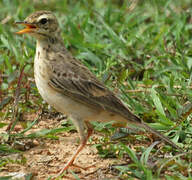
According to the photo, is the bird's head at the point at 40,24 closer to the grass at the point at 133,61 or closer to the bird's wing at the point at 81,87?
the bird's wing at the point at 81,87

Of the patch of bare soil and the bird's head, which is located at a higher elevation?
the bird's head

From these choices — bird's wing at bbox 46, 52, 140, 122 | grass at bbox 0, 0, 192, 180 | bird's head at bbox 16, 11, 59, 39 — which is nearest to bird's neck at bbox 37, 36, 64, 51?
bird's head at bbox 16, 11, 59, 39

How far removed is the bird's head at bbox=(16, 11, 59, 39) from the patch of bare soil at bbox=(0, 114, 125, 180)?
1.24m

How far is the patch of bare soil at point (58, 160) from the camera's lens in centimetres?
471

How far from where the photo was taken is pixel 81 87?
4969 mm

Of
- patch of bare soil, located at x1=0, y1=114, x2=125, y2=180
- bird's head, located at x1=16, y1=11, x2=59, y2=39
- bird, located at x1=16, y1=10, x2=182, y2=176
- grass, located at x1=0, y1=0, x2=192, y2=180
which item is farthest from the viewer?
bird's head, located at x1=16, y1=11, x2=59, y2=39

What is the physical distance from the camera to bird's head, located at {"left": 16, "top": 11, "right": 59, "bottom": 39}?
5.23m

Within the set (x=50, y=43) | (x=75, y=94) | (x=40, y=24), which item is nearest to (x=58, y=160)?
(x=75, y=94)

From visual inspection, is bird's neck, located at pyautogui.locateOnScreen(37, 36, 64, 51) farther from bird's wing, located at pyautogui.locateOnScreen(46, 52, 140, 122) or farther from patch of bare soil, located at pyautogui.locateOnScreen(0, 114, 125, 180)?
patch of bare soil, located at pyautogui.locateOnScreen(0, 114, 125, 180)

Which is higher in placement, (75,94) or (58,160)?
(75,94)

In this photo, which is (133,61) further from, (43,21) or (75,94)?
(75,94)

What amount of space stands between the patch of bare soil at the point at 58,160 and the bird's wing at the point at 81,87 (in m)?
0.58

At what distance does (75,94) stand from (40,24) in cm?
96

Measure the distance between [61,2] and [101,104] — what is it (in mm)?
4837
